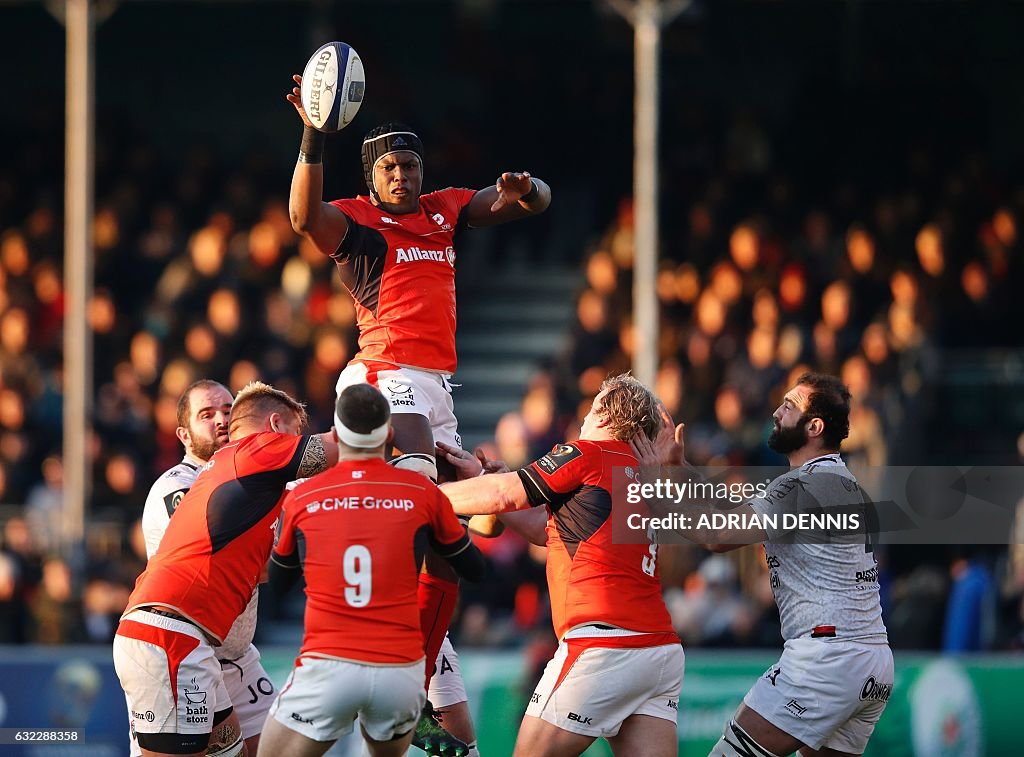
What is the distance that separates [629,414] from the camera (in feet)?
25.0

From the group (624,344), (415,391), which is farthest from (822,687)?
(624,344)

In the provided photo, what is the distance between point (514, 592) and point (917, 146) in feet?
24.8

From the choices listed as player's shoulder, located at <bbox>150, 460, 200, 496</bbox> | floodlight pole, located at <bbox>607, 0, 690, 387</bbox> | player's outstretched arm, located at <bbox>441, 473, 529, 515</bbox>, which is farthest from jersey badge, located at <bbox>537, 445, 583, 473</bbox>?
floodlight pole, located at <bbox>607, 0, 690, 387</bbox>

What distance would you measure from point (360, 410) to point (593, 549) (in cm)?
137

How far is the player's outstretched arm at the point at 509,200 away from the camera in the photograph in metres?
8.02

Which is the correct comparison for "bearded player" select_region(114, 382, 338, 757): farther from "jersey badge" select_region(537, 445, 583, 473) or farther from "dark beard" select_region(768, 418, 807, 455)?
"dark beard" select_region(768, 418, 807, 455)

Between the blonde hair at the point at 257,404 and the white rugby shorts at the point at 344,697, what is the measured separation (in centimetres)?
145

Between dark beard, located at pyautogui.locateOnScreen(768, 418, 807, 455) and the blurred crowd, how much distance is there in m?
5.72

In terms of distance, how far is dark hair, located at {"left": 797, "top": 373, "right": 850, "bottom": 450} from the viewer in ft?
25.6

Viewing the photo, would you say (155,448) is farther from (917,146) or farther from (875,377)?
(917,146)

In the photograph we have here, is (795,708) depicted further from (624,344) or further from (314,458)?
(624,344)

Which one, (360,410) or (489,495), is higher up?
(360,410)

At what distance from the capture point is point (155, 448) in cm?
1631

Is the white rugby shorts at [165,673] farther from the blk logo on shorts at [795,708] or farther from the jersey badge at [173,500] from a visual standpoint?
the blk logo on shorts at [795,708]
